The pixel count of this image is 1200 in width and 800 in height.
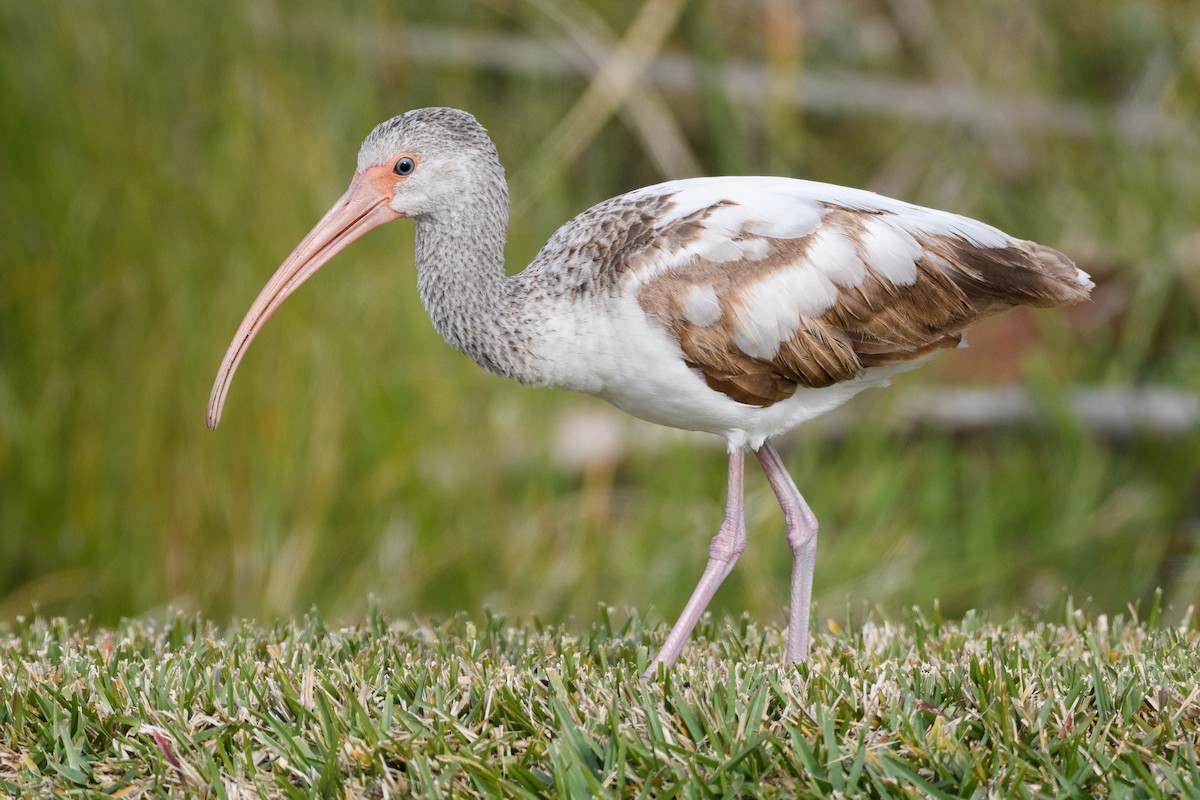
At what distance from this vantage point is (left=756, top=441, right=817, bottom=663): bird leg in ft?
14.6

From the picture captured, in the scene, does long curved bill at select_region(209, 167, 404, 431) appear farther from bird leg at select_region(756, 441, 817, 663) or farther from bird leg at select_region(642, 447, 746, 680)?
bird leg at select_region(756, 441, 817, 663)

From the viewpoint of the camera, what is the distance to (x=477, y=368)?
8.12 metres

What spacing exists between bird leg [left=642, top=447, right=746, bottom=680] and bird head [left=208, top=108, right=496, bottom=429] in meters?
1.13

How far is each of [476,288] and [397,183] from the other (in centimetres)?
38

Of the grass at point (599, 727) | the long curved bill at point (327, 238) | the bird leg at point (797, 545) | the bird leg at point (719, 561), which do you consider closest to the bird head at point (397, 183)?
the long curved bill at point (327, 238)

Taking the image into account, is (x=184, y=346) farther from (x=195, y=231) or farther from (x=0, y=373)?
(x=0, y=373)

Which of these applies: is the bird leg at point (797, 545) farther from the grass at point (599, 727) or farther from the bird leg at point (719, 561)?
the grass at point (599, 727)

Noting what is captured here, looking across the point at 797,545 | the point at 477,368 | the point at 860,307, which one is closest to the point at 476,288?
the point at 860,307

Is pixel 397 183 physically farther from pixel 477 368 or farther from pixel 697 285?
pixel 477 368

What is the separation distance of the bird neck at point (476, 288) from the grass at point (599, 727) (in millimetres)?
864

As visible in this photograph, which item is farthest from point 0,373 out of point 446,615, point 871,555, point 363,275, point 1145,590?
point 1145,590

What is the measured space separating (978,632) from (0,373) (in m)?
4.88

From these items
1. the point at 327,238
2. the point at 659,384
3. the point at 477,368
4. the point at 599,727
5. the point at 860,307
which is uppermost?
the point at 327,238

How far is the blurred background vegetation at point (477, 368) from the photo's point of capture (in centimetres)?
712
